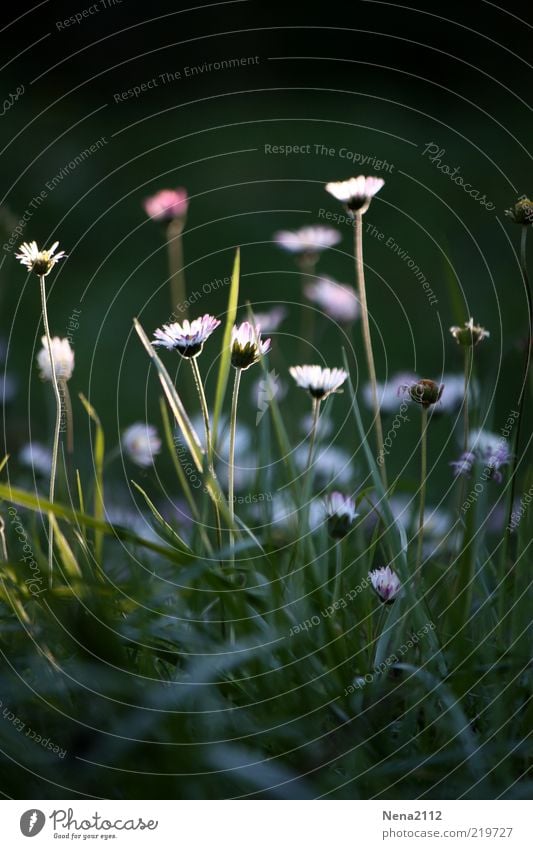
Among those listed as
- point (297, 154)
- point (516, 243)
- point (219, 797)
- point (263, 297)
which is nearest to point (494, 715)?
point (219, 797)

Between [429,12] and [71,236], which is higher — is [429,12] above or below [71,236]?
above

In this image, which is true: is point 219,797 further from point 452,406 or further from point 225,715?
point 452,406

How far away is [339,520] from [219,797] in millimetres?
144

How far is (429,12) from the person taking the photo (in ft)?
3.73
